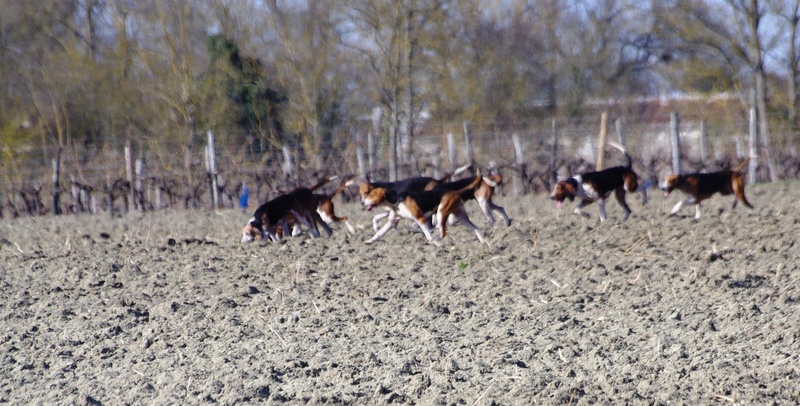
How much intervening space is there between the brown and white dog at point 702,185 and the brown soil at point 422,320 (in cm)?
201

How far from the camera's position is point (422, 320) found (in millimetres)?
5641

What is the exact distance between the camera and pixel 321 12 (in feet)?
92.6

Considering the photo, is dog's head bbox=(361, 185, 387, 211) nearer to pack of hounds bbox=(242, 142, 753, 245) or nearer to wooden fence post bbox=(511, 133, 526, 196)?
pack of hounds bbox=(242, 142, 753, 245)

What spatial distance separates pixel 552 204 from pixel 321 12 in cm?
1601

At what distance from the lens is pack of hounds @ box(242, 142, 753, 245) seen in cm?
954

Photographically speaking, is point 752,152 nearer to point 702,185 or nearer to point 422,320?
point 702,185

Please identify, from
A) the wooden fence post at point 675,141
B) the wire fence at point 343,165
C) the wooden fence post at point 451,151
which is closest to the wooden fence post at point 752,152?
the wire fence at point 343,165

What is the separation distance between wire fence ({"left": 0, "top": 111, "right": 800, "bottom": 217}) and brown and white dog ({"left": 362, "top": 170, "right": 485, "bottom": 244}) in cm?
810

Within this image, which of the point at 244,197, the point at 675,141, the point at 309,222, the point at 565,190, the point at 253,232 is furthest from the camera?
the point at 244,197

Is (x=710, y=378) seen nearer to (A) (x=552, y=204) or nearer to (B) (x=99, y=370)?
(B) (x=99, y=370)

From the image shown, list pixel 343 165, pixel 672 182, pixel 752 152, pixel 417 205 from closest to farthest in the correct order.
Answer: pixel 417 205
pixel 672 182
pixel 752 152
pixel 343 165

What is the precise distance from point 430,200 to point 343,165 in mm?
11286

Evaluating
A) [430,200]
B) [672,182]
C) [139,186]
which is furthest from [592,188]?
[139,186]

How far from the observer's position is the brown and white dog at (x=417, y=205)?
30.8 ft
